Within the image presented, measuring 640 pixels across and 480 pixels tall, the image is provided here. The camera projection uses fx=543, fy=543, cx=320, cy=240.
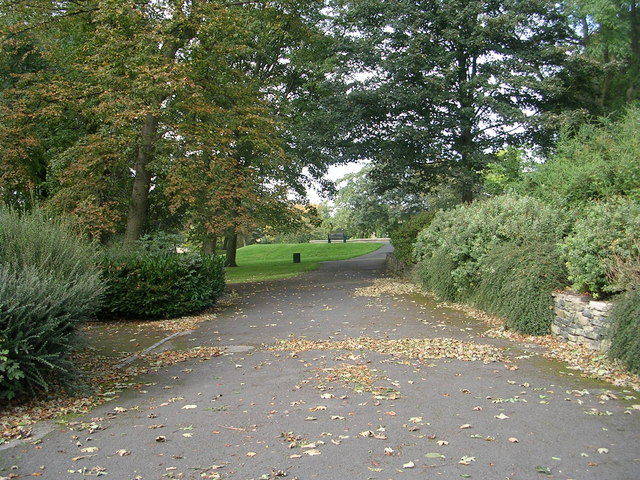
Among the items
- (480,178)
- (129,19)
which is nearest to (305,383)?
(129,19)

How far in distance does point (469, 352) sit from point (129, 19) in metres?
11.5

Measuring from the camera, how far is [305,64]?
2239cm

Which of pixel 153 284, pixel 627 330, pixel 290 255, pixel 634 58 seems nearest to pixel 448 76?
pixel 634 58

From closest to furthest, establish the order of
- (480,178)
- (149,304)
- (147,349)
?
(147,349)
(149,304)
(480,178)

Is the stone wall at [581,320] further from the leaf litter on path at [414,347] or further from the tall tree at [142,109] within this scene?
the tall tree at [142,109]

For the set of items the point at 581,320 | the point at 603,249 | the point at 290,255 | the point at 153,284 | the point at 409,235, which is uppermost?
the point at 409,235

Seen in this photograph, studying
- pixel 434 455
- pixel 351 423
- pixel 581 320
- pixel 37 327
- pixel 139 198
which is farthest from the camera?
pixel 139 198

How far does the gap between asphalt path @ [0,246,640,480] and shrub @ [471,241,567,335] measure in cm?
106

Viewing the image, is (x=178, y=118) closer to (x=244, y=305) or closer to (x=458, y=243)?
(x=244, y=305)

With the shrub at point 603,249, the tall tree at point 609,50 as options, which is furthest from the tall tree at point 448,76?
the shrub at point 603,249

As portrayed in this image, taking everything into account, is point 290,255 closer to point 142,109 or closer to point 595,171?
point 142,109

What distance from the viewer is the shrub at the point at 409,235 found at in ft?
60.5

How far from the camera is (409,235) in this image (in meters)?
19.2

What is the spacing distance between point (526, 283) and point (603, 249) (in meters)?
1.66
